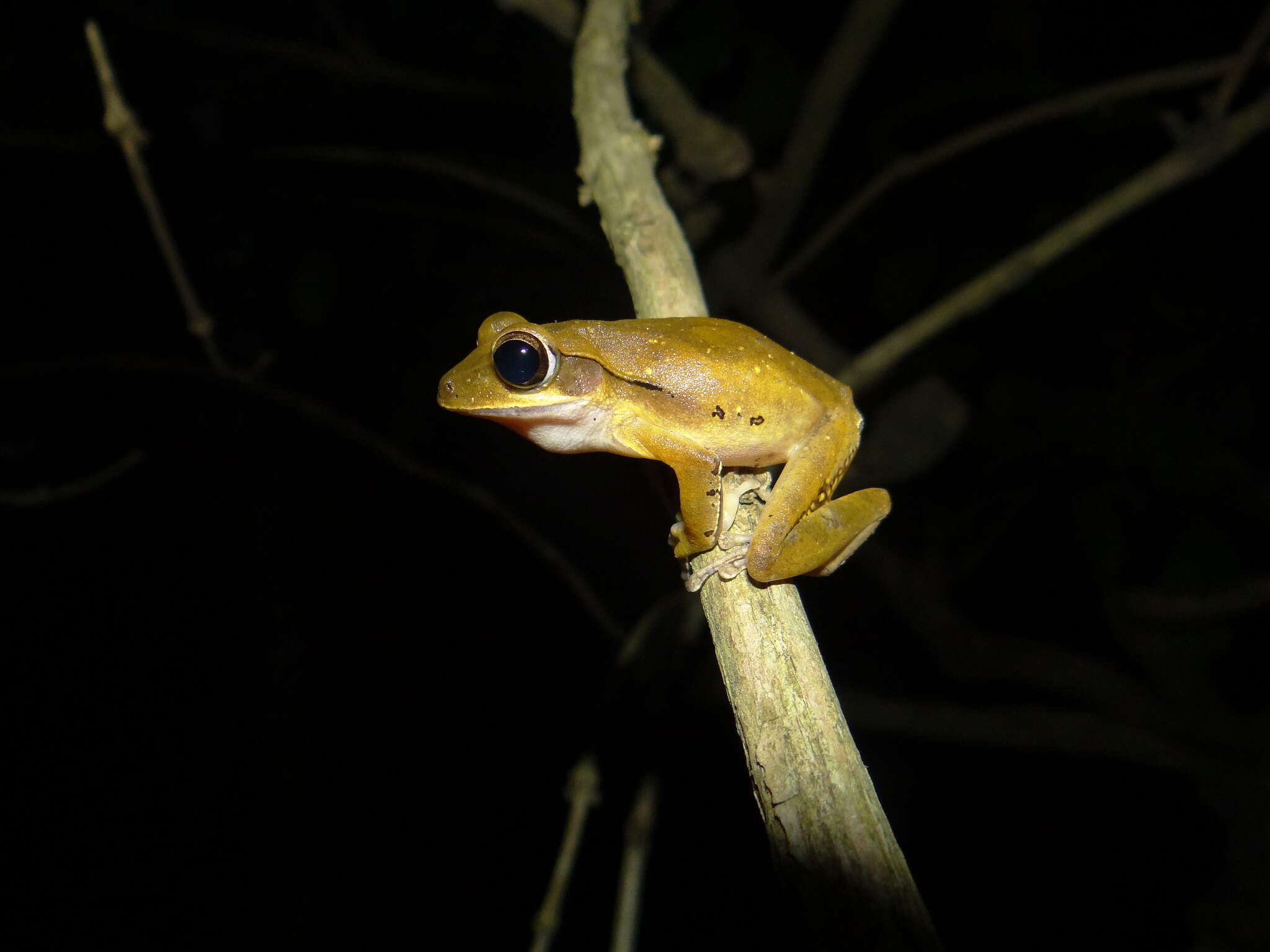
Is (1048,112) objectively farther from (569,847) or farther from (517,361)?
(569,847)

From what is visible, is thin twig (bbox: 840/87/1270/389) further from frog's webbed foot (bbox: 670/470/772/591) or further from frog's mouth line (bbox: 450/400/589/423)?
frog's mouth line (bbox: 450/400/589/423)

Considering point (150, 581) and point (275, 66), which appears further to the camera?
point (150, 581)

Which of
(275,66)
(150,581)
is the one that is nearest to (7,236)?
(275,66)

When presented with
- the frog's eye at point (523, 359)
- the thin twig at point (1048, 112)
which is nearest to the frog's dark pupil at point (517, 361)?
the frog's eye at point (523, 359)

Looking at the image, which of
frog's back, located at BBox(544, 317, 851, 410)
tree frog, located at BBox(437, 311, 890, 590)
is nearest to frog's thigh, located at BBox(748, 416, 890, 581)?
tree frog, located at BBox(437, 311, 890, 590)

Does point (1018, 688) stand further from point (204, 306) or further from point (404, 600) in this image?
point (204, 306)

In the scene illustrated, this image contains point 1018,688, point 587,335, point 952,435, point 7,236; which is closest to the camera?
point 587,335

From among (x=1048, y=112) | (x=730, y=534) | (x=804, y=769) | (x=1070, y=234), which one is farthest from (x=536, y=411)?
(x=1048, y=112)
